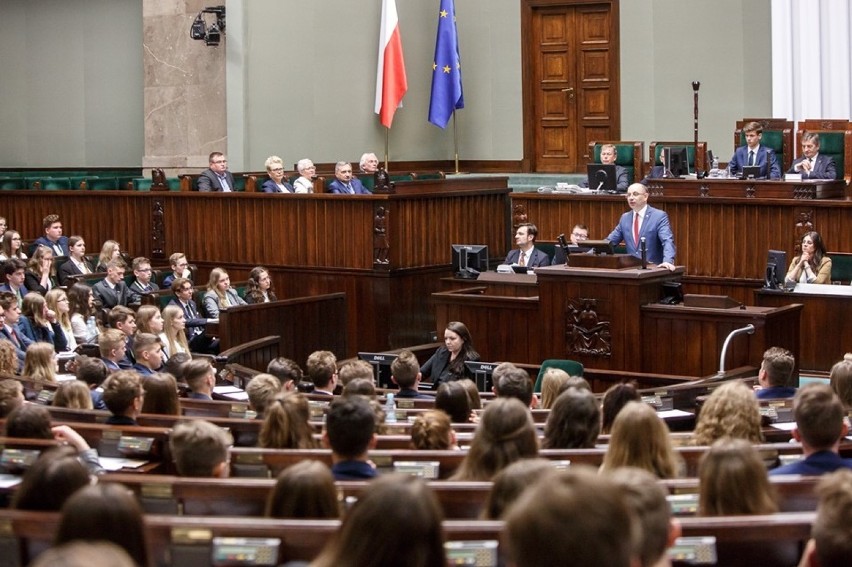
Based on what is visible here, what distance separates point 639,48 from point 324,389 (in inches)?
414

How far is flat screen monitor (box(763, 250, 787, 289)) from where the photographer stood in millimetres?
10086

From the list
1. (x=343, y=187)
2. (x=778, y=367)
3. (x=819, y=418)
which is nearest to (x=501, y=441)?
(x=819, y=418)

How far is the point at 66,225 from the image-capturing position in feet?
47.1

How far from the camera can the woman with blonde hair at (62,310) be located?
9391 millimetres

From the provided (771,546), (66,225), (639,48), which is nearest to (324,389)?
(771,546)

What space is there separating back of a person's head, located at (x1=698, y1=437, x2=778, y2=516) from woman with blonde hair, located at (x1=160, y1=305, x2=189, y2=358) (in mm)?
5984

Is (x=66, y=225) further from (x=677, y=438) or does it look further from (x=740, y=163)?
(x=677, y=438)

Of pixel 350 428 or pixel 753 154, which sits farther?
pixel 753 154

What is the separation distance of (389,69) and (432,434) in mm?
12213

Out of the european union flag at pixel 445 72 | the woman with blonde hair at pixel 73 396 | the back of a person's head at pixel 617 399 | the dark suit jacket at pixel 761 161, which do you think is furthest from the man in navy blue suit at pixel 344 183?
the back of a person's head at pixel 617 399

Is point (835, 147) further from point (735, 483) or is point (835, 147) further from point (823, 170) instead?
point (735, 483)

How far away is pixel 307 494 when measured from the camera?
3285 mm

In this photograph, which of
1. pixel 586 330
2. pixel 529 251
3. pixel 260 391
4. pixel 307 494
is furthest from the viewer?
pixel 529 251

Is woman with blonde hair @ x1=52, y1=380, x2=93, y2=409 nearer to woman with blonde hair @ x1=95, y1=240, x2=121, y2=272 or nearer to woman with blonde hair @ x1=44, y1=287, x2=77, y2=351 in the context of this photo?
woman with blonde hair @ x1=44, y1=287, x2=77, y2=351
